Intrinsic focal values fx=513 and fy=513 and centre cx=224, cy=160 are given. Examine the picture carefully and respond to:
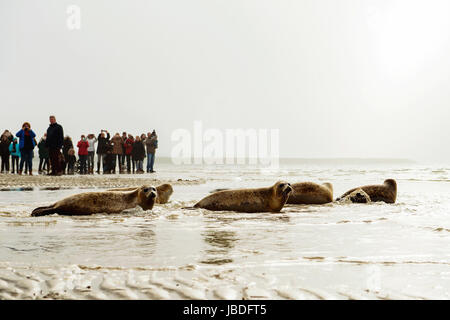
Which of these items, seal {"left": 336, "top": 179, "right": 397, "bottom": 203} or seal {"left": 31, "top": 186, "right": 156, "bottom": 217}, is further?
seal {"left": 336, "top": 179, "right": 397, "bottom": 203}

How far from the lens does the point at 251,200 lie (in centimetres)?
852

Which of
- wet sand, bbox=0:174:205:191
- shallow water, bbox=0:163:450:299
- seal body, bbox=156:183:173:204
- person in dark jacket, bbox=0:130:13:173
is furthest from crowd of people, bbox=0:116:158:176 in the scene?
shallow water, bbox=0:163:450:299

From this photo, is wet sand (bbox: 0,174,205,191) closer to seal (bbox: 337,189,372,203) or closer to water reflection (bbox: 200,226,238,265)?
seal (bbox: 337,189,372,203)

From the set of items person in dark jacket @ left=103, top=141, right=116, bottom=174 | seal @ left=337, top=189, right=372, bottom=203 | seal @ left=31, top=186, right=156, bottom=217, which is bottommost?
seal @ left=337, top=189, right=372, bottom=203

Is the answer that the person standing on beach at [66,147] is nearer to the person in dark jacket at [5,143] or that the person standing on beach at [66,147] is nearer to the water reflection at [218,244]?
the person in dark jacket at [5,143]

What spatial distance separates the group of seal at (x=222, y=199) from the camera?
7.66 m

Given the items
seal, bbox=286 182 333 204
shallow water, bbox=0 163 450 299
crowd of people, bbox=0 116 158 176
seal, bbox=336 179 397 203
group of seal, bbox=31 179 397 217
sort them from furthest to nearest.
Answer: crowd of people, bbox=0 116 158 176 → seal, bbox=336 179 397 203 → seal, bbox=286 182 333 204 → group of seal, bbox=31 179 397 217 → shallow water, bbox=0 163 450 299

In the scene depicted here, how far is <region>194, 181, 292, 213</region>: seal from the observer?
8.27 meters

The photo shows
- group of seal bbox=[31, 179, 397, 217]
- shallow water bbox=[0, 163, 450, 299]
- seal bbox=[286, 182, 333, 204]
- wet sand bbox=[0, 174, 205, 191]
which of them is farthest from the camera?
wet sand bbox=[0, 174, 205, 191]

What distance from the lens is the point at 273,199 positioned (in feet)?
27.3

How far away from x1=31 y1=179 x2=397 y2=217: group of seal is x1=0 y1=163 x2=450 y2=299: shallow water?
39 cm

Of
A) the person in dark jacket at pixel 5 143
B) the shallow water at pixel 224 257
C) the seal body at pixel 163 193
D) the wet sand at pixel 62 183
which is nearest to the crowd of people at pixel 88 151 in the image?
the person in dark jacket at pixel 5 143
